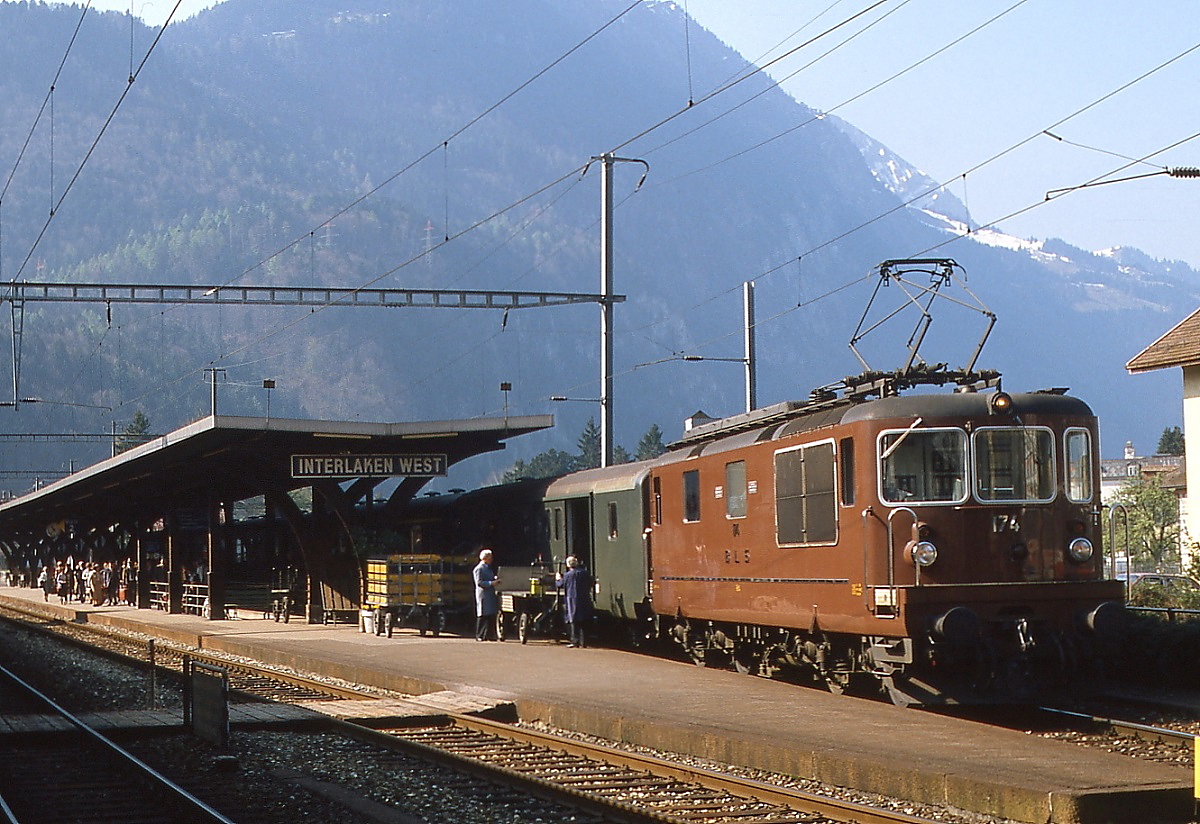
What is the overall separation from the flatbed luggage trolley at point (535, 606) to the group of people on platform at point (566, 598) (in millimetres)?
231

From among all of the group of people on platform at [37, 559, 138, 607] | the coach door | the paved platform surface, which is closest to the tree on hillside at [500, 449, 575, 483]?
the group of people on platform at [37, 559, 138, 607]

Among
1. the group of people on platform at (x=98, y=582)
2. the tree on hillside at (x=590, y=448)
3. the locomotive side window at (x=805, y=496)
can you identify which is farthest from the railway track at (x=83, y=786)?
the tree on hillside at (x=590, y=448)

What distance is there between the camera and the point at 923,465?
45.1 feet

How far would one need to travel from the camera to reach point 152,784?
10.4 m

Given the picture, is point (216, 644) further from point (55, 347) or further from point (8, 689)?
point (55, 347)

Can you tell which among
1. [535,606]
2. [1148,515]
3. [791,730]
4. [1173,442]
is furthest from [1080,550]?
[1173,442]

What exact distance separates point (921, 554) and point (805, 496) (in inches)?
74.5

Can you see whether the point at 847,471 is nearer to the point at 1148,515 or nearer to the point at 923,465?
the point at 923,465

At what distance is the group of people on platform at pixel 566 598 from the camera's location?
22.8 m

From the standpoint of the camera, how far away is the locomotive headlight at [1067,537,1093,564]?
13781 millimetres

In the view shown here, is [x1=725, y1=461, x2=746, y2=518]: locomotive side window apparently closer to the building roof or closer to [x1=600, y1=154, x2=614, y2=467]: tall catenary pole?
[x1=600, y1=154, x2=614, y2=467]: tall catenary pole

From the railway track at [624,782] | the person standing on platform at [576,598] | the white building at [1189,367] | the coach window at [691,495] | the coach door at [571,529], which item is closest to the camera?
the railway track at [624,782]

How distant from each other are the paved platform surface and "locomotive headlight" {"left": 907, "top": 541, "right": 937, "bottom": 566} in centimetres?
134

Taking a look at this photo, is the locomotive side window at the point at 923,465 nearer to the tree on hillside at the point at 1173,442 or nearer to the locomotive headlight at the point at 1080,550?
the locomotive headlight at the point at 1080,550
